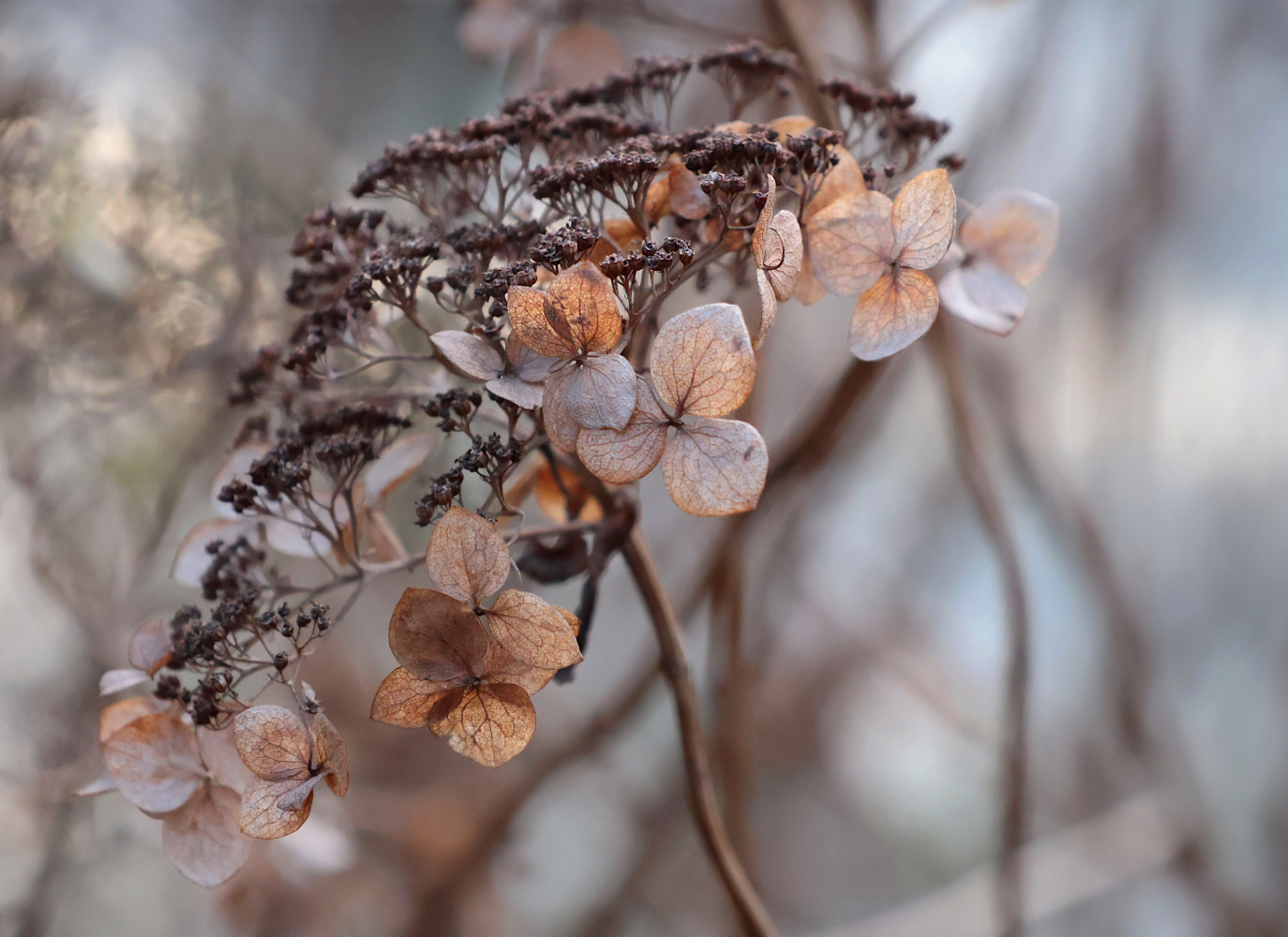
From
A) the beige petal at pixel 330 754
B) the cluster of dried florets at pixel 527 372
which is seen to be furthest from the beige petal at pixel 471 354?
the beige petal at pixel 330 754

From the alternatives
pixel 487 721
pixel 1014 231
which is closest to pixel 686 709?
pixel 487 721

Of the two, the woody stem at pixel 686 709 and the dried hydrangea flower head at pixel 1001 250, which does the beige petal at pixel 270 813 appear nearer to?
the woody stem at pixel 686 709

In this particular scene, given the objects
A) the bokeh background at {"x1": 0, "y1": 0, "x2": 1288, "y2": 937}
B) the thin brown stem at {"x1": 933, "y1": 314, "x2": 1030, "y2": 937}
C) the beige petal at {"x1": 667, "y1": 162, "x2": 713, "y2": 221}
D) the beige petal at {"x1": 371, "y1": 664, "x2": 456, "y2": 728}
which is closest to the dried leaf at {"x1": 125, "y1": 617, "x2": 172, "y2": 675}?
the beige petal at {"x1": 371, "y1": 664, "x2": 456, "y2": 728}

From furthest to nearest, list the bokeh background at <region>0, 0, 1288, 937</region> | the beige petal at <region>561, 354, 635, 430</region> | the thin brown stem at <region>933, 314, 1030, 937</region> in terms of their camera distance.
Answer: the bokeh background at <region>0, 0, 1288, 937</region>, the thin brown stem at <region>933, 314, 1030, 937</region>, the beige petal at <region>561, 354, 635, 430</region>

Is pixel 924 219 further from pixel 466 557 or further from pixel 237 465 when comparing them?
pixel 237 465

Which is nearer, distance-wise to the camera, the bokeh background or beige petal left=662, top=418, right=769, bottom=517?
beige petal left=662, top=418, right=769, bottom=517

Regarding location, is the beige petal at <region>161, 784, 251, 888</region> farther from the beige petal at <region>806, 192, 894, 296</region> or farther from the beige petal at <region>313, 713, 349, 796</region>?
the beige petal at <region>806, 192, 894, 296</region>

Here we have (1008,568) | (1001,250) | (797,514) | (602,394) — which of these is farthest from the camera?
(797,514)
